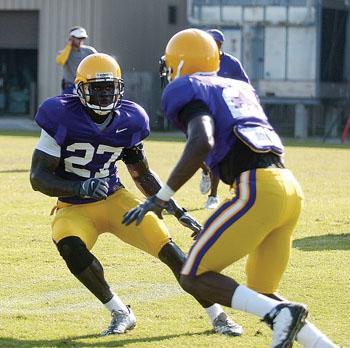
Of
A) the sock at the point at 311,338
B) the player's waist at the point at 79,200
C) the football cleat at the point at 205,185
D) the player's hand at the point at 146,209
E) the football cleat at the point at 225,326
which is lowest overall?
the football cleat at the point at 205,185

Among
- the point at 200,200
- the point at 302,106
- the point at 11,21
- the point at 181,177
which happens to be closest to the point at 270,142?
the point at 181,177

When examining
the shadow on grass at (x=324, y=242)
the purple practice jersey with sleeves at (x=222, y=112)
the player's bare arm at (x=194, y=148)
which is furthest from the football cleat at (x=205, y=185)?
the player's bare arm at (x=194, y=148)

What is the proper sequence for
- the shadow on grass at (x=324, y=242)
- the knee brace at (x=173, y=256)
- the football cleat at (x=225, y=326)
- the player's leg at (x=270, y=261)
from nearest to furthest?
the player's leg at (x=270, y=261) → the football cleat at (x=225, y=326) → the knee brace at (x=173, y=256) → the shadow on grass at (x=324, y=242)

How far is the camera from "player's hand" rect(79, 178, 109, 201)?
5578 mm

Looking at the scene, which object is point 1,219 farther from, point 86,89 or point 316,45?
point 316,45

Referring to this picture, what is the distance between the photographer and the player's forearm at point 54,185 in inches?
224

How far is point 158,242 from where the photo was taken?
5.80 m

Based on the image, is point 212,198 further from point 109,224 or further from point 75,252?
point 75,252

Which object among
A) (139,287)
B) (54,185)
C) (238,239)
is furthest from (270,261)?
(139,287)

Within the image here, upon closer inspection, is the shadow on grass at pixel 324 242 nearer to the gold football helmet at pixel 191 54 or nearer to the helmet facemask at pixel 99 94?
the helmet facemask at pixel 99 94

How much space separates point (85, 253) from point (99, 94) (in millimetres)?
835

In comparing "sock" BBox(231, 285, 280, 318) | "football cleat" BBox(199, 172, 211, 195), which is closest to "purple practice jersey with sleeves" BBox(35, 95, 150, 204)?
"sock" BBox(231, 285, 280, 318)

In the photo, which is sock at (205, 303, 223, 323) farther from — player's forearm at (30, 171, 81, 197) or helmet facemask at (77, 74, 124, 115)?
helmet facemask at (77, 74, 124, 115)

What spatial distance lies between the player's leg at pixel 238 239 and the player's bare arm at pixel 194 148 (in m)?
0.25
